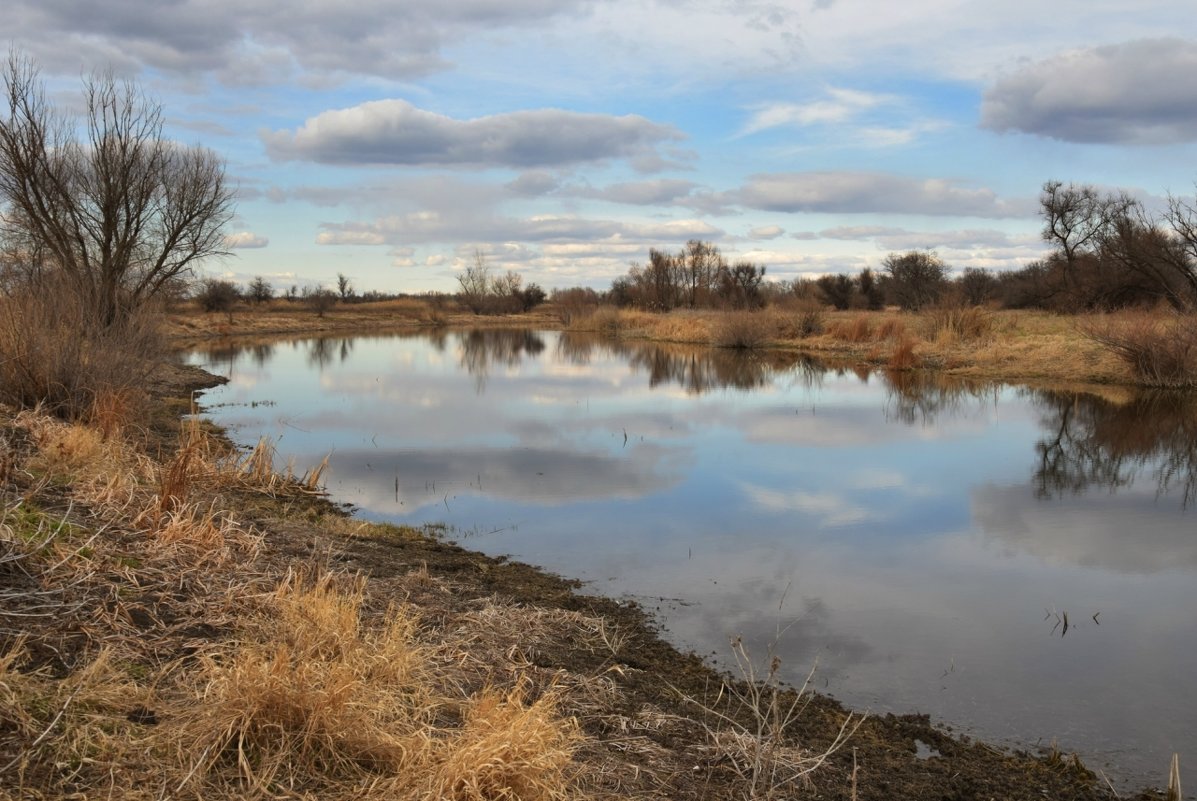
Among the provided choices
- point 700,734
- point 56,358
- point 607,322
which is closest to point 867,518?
point 700,734

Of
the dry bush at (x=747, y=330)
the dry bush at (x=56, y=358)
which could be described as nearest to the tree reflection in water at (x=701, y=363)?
the dry bush at (x=747, y=330)

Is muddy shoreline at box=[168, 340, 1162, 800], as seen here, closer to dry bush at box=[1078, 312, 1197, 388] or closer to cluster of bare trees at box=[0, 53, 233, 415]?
cluster of bare trees at box=[0, 53, 233, 415]

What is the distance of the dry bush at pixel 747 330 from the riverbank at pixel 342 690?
100ft

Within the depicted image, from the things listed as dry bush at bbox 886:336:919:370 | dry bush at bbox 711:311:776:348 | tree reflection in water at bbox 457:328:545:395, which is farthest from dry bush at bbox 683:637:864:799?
dry bush at bbox 711:311:776:348

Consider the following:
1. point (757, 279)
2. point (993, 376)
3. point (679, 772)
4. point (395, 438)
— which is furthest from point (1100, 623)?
point (757, 279)

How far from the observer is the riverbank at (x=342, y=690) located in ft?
10.5

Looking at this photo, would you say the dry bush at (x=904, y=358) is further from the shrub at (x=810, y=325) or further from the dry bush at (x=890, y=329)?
the shrub at (x=810, y=325)

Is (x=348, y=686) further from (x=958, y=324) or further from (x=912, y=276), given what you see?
(x=912, y=276)

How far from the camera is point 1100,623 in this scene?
22.2 ft

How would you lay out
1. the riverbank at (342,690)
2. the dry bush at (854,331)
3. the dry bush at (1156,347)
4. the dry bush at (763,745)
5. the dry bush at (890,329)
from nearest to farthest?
the riverbank at (342,690) < the dry bush at (763,745) < the dry bush at (1156,347) < the dry bush at (890,329) < the dry bush at (854,331)

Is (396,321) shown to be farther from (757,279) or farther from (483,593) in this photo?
(483,593)

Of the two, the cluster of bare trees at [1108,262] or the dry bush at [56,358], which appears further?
the cluster of bare trees at [1108,262]

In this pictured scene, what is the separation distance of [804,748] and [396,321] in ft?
221

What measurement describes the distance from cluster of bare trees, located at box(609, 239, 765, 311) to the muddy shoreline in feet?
158
